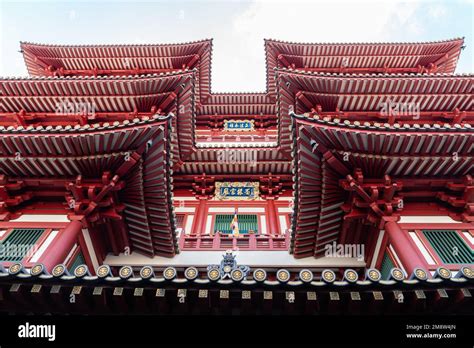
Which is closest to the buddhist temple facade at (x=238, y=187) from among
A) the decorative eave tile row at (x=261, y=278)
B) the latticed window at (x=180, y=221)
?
the decorative eave tile row at (x=261, y=278)

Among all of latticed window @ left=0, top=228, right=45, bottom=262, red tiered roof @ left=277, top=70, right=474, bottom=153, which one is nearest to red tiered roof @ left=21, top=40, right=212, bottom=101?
red tiered roof @ left=277, top=70, right=474, bottom=153

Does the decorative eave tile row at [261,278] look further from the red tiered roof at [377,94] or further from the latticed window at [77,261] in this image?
the red tiered roof at [377,94]

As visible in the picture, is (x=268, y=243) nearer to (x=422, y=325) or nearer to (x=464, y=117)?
(x=422, y=325)

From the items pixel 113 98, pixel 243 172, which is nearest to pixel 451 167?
pixel 243 172

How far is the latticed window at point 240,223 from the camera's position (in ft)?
48.4

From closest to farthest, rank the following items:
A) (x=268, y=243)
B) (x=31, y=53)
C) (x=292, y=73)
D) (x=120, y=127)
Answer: (x=120, y=127) → (x=268, y=243) → (x=292, y=73) → (x=31, y=53)

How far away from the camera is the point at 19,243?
10.5m

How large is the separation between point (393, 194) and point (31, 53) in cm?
2079

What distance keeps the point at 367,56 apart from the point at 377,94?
6.29m

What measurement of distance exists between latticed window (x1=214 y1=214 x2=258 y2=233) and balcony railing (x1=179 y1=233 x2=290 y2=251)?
4.89 ft

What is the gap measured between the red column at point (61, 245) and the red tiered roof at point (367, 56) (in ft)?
48.1

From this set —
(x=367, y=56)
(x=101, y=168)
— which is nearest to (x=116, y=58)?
(x=101, y=168)

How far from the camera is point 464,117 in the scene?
643 inches

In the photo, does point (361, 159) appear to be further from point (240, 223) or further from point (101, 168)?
point (101, 168)
